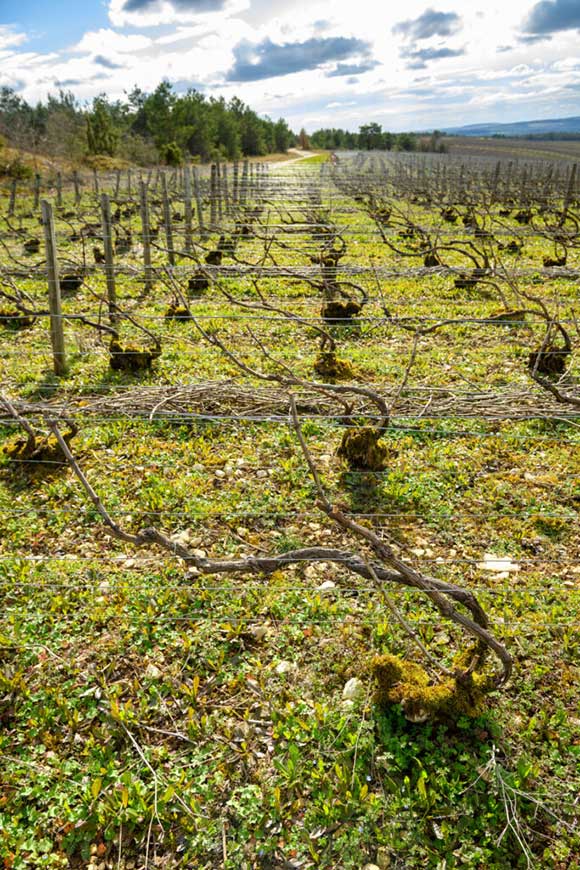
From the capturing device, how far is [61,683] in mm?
3045

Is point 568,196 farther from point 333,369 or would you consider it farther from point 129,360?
point 129,360

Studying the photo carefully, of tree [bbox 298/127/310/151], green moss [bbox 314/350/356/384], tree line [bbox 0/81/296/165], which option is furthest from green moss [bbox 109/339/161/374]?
tree [bbox 298/127/310/151]

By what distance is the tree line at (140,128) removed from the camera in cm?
5000

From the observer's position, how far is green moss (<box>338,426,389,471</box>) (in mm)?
4789

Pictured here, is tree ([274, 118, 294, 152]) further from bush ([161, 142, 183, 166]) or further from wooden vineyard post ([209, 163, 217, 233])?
wooden vineyard post ([209, 163, 217, 233])

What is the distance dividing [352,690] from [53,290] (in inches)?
215

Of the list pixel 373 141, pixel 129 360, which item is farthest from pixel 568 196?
pixel 373 141

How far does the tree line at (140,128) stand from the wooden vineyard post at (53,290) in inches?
1713

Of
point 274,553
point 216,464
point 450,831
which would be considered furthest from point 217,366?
point 450,831

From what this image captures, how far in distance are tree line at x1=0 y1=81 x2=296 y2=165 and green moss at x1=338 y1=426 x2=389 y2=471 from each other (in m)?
47.1

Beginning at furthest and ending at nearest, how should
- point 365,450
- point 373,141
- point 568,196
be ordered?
point 373,141
point 568,196
point 365,450

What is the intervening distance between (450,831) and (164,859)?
3.62ft

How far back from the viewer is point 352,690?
116 inches

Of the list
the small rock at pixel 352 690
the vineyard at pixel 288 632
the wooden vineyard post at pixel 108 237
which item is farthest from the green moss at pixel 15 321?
the small rock at pixel 352 690
